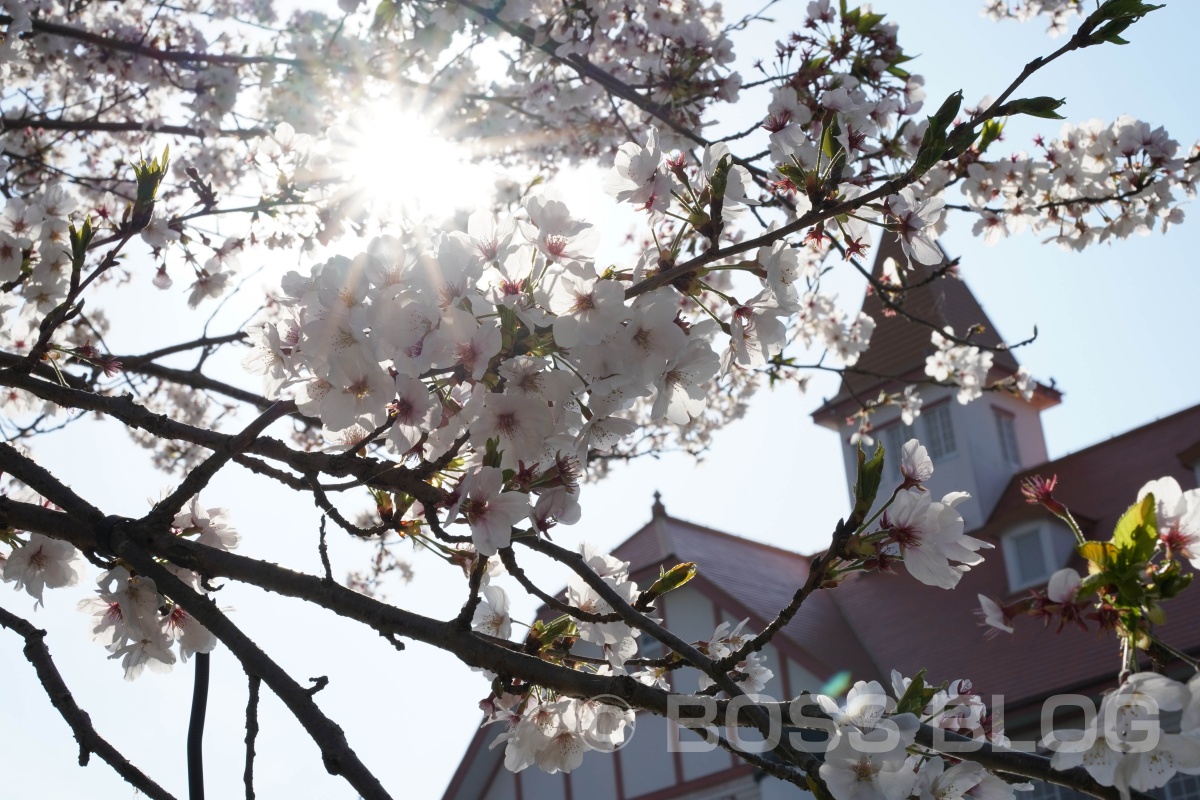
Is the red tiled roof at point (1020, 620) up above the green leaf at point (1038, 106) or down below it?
above

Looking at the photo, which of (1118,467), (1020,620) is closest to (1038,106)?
(1020,620)

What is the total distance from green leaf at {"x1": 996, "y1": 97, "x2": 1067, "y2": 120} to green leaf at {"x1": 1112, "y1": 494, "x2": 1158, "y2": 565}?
0.53 m

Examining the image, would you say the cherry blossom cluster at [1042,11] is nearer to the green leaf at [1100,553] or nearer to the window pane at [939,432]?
the green leaf at [1100,553]

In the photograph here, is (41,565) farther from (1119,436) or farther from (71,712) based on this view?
(1119,436)

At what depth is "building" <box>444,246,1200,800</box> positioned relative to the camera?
10586 mm

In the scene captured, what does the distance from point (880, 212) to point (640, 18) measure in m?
4.03

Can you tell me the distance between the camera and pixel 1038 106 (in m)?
1.41

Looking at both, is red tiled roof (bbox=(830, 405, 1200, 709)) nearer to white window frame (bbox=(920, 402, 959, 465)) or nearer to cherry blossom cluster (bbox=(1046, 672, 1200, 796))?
white window frame (bbox=(920, 402, 959, 465))

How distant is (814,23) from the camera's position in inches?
151

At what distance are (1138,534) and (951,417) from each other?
49.2 feet

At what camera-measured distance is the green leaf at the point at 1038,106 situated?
4.55 feet

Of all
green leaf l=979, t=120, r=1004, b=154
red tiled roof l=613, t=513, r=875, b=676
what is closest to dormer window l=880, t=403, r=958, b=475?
red tiled roof l=613, t=513, r=875, b=676

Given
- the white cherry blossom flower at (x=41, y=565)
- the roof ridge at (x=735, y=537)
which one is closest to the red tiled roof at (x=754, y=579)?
the roof ridge at (x=735, y=537)

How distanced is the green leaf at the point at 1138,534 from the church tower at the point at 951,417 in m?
13.5
